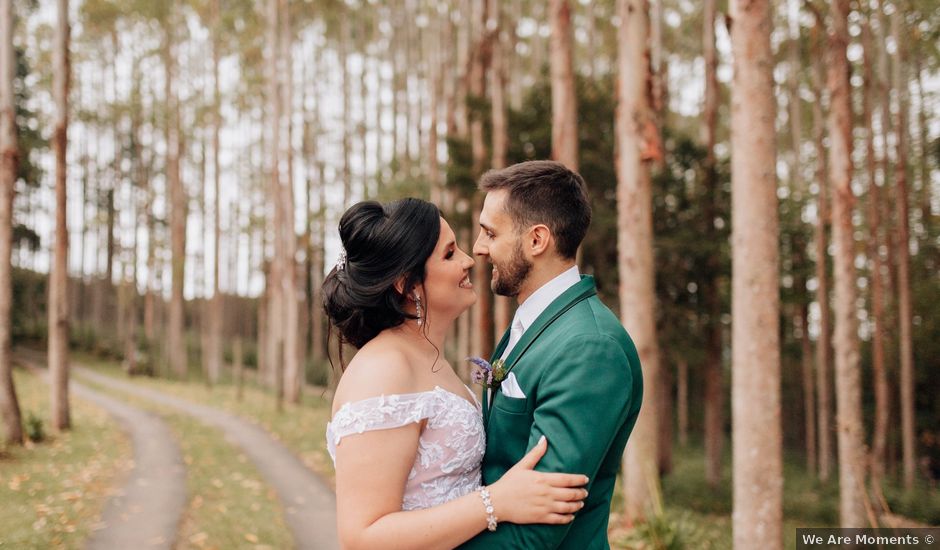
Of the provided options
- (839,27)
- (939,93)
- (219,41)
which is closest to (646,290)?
(839,27)

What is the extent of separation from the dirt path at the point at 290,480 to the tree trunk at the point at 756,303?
432 centimetres


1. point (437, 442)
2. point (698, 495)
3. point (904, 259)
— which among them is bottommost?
point (698, 495)

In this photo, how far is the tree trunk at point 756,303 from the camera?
5582mm

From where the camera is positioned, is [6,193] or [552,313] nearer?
[552,313]

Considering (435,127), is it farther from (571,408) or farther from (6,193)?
(571,408)

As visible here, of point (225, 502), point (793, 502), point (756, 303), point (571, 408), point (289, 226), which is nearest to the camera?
point (571, 408)

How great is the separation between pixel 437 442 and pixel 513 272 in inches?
24.9

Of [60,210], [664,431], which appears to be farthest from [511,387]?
[664,431]

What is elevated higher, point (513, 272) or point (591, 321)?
point (513, 272)

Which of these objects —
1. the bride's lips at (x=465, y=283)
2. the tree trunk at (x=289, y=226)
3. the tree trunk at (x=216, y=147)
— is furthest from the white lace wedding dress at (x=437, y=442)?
the tree trunk at (x=216, y=147)

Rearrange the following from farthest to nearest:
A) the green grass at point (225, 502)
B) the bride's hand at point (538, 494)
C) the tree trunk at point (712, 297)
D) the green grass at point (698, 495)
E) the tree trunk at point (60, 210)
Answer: the tree trunk at point (712, 297) → the tree trunk at point (60, 210) → the green grass at point (698, 495) → the green grass at point (225, 502) → the bride's hand at point (538, 494)

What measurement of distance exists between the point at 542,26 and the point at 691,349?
18.1 meters

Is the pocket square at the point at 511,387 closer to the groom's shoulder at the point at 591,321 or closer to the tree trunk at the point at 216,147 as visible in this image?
the groom's shoulder at the point at 591,321

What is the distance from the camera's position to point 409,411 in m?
2.13
